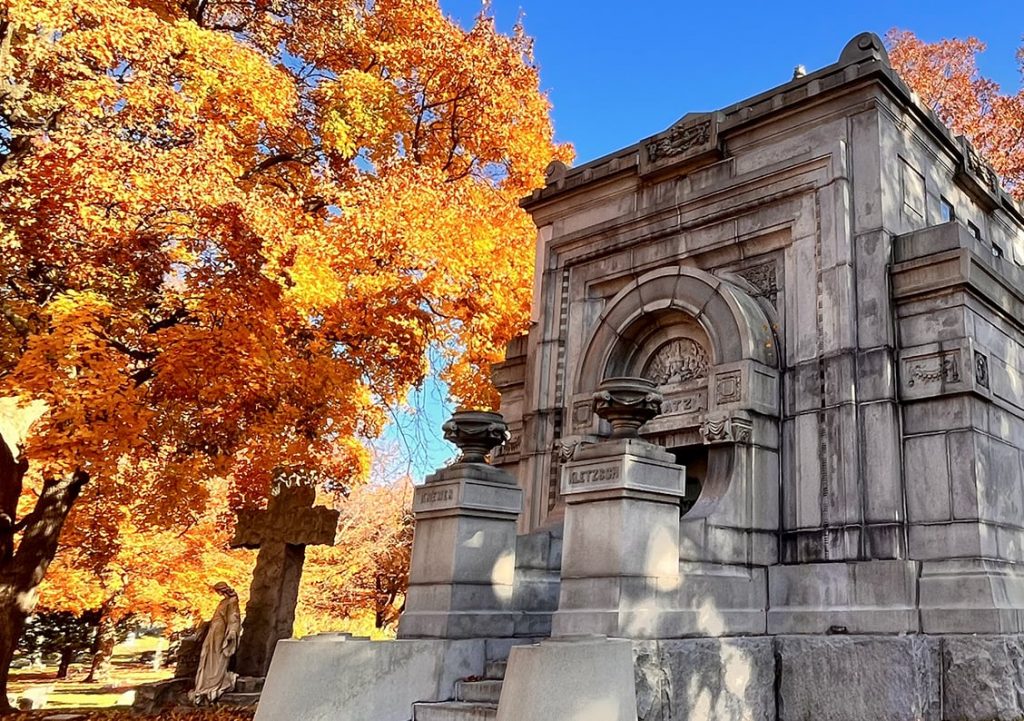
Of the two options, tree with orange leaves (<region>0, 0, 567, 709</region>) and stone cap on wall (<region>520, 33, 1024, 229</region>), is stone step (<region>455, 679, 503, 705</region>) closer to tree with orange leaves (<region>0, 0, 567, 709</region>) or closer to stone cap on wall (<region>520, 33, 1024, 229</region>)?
tree with orange leaves (<region>0, 0, 567, 709</region>)

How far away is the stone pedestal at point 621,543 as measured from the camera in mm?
6777

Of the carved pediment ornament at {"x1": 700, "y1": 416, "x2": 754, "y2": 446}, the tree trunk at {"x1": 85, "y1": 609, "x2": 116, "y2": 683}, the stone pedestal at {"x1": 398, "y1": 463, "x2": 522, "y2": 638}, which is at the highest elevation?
the carved pediment ornament at {"x1": 700, "y1": 416, "x2": 754, "y2": 446}

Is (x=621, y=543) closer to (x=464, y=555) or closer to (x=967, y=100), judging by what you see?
(x=464, y=555)

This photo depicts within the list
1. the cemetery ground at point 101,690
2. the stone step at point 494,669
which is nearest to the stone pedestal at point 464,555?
the stone step at point 494,669

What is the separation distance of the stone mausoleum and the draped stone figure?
5.31m

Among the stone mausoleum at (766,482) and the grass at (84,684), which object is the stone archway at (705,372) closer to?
the stone mausoleum at (766,482)

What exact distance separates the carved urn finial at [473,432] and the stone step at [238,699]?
20.1ft

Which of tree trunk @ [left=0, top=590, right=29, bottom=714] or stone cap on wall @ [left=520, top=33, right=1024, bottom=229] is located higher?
stone cap on wall @ [left=520, top=33, right=1024, bottom=229]

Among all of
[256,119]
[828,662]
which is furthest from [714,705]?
[256,119]

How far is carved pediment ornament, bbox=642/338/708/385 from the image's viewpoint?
33.1 ft

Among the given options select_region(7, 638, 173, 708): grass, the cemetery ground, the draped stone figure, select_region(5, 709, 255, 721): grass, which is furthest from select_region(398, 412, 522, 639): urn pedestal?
select_region(7, 638, 173, 708): grass

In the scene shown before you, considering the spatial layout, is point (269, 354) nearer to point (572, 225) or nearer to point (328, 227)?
point (328, 227)

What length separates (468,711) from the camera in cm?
671

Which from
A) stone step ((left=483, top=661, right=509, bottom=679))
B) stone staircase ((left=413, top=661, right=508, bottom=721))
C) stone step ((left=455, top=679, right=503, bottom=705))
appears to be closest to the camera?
stone staircase ((left=413, top=661, right=508, bottom=721))
